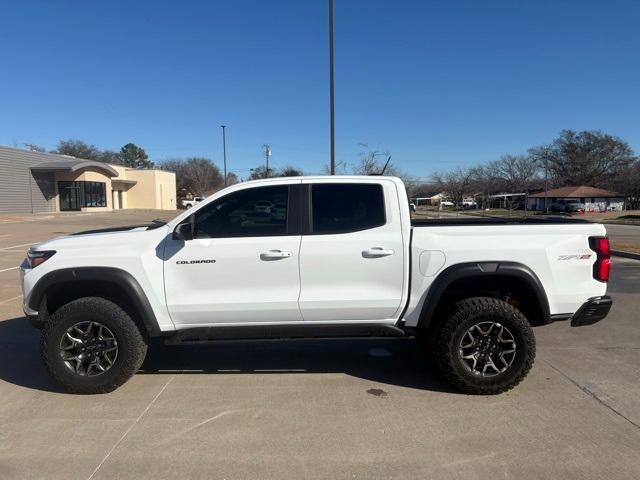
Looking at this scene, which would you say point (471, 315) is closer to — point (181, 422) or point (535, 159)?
point (181, 422)

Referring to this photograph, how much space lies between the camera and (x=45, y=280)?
4367 mm

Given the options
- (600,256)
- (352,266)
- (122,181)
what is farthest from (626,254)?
(122,181)

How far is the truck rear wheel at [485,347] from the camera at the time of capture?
434cm

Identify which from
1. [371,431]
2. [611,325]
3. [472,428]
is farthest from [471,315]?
[611,325]

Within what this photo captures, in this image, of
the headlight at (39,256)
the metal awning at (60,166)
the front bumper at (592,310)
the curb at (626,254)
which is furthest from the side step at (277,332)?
the metal awning at (60,166)

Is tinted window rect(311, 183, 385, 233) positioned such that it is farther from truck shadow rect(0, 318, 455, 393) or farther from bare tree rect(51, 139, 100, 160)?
bare tree rect(51, 139, 100, 160)

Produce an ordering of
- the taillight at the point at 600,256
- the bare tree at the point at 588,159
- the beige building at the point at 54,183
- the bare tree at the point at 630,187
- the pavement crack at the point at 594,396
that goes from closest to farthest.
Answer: the pavement crack at the point at 594,396, the taillight at the point at 600,256, the beige building at the point at 54,183, the bare tree at the point at 630,187, the bare tree at the point at 588,159

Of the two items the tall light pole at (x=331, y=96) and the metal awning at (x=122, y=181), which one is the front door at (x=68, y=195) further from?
the tall light pole at (x=331, y=96)

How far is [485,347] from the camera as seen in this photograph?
441cm

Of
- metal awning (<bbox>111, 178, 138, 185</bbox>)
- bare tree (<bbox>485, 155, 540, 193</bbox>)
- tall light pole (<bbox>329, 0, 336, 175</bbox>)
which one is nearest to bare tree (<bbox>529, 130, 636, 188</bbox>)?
bare tree (<bbox>485, 155, 540, 193</bbox>)

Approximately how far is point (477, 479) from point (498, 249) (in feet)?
6.36

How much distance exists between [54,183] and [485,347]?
1940 inches

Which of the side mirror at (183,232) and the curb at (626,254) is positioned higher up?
the side mirror at (183,232)

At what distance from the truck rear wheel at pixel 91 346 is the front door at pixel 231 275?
0.45 metres
